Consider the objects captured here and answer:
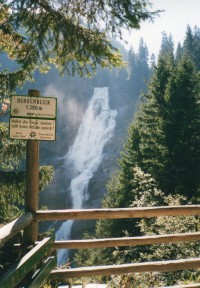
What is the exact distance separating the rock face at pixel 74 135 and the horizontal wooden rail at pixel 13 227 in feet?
133

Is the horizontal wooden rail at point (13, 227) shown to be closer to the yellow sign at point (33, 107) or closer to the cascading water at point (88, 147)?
the yellow sign at point (33, 107)

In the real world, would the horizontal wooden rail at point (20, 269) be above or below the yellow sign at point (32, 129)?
below

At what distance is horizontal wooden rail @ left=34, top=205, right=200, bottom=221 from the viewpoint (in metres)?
4.43

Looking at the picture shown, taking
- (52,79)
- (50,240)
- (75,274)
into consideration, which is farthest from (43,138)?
(52,79)

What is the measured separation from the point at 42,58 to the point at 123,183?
66.6ft

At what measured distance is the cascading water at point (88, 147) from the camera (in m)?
51.8

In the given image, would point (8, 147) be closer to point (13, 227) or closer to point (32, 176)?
point (32, 176)

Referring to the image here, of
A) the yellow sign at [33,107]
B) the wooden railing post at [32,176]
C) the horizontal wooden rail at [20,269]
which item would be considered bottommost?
the horizontal wooden rail at [20,269]

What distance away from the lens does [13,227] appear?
351 centimetres

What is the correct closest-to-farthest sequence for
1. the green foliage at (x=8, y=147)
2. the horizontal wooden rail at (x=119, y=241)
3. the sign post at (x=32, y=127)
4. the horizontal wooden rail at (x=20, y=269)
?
the horizontal wooden rail at (x=20, y=269)
the sign post at (x=32, y=127)
the horizontal wooden rail at (x=119, y=241)
the green foliage at (x=8, y=147)

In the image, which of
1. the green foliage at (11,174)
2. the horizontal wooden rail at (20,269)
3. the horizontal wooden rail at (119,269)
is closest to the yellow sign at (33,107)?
the horizontal wooden rail at (20,269)

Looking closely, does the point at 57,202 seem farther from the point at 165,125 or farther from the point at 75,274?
the point at 75,274

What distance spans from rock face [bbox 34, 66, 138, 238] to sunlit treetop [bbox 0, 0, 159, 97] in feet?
127

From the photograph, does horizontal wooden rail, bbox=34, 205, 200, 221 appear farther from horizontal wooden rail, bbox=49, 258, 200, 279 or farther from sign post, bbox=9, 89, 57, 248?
horizontal wooden rail, bbox=49, 258, 200, 279
